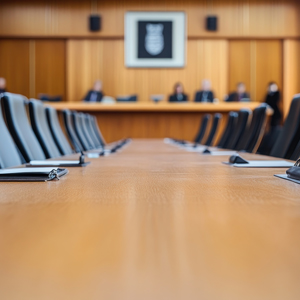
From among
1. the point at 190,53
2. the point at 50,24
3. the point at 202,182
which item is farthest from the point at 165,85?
the point at 202,182

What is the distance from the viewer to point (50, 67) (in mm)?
11367

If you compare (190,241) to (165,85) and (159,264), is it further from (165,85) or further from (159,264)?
(165,85)

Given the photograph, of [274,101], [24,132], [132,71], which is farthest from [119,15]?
[24,132]

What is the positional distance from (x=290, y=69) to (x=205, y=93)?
251 cm

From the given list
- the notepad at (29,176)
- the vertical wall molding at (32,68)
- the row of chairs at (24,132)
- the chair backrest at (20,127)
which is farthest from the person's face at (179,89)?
the notepad at (29,176)

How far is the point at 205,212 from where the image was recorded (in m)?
0.56

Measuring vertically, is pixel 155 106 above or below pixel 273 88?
below

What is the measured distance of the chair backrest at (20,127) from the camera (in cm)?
249

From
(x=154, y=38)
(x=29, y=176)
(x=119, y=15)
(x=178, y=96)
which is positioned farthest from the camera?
(x=119, y=15)

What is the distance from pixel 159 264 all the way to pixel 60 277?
8cm

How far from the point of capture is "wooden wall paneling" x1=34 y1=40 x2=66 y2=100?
11.2 meters

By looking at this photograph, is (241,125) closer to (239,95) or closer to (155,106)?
(155,106)

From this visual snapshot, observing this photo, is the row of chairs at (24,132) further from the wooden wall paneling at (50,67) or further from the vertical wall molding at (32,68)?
the vertical wall molding at (32,68)

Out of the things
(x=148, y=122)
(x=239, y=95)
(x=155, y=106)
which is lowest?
(x=148, y=122)
